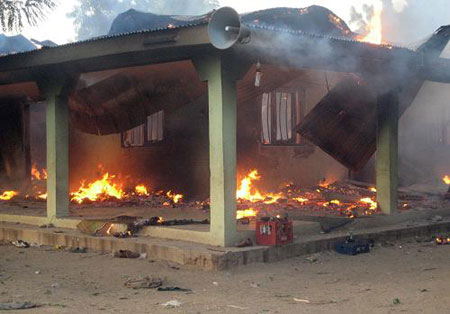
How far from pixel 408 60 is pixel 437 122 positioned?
871 centimetres

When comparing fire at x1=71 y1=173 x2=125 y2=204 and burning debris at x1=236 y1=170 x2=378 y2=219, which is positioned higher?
fire at x1=71 y1=173 x2=125 y2=204

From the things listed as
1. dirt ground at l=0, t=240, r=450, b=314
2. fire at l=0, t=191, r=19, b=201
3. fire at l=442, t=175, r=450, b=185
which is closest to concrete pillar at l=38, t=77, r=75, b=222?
dirt ground at l=0, t=240, r=450, b=314

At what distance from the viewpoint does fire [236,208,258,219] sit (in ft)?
35.8

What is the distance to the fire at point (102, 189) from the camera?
1557 centimetres

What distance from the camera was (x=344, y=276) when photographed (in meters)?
7.55

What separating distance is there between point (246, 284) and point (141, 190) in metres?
8.70

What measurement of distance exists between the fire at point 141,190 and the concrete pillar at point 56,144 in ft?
15.4

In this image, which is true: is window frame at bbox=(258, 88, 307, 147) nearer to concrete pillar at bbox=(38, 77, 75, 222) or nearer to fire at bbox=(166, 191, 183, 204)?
fire at bbox=(166, 191, 183, 204)

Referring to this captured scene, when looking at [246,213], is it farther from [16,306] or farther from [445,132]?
[445,132]

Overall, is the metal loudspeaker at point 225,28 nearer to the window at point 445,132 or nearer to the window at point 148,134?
the window at point 148,134

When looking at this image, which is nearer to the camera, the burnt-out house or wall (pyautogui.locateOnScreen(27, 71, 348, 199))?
the burnt-out house

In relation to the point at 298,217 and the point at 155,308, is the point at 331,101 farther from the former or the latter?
the point at 155,308

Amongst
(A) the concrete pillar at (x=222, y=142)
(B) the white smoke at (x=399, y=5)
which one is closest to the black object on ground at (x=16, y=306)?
(A) the concrete pillar at (x=222, y=142)

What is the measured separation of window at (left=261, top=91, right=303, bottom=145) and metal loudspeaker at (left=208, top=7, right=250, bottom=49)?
24.4 feet
